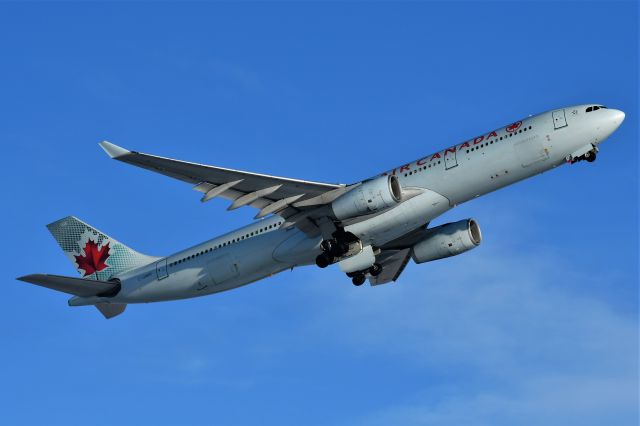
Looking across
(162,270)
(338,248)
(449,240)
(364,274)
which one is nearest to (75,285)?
(162,270)

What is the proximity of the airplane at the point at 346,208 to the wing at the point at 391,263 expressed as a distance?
0.72 meters

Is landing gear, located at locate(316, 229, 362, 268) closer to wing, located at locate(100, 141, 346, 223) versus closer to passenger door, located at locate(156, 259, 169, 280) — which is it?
wing, located at locate(100, 141, 346, 223)

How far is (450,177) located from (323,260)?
255 inches

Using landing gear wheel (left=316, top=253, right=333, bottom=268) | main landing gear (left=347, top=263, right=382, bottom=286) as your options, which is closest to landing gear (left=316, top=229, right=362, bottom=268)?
landing gear wheel (left=316, top=253, right=333, bottom=268)

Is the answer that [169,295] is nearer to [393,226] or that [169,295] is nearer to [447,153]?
[393,226]

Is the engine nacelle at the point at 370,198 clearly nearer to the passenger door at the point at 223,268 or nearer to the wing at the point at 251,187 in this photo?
the wing at the point at 251,187

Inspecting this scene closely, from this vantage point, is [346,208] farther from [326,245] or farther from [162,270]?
[162,270]

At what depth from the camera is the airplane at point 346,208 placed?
41281mm

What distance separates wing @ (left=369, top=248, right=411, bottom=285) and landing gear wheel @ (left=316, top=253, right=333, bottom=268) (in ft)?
20.0

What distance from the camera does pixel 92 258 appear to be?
51594mm

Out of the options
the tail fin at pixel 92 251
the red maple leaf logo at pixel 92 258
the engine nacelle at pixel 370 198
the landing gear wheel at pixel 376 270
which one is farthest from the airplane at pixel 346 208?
the red maple leaf logo at pixel 92 258

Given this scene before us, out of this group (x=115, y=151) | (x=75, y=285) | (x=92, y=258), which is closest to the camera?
(x=115, y=151)

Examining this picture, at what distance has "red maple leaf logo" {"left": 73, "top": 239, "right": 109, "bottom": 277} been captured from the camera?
168ft

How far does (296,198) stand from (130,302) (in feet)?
35.9
